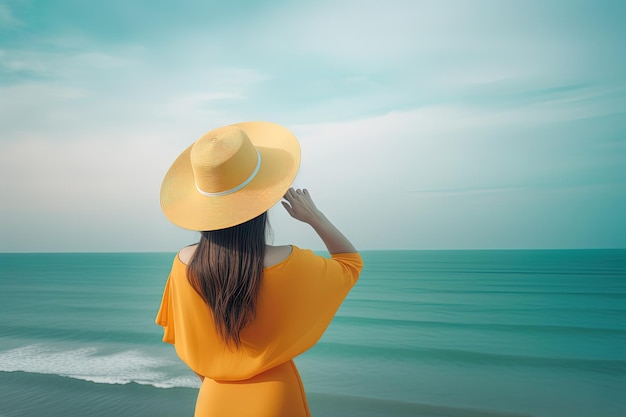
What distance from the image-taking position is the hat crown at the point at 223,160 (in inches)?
64.4

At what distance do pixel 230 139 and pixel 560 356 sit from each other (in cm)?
1034

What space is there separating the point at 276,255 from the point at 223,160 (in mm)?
350

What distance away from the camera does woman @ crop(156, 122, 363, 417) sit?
157 cm

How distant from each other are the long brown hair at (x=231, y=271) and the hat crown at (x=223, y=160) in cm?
16

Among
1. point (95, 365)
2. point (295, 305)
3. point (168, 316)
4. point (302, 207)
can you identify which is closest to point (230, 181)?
point (302, 207)

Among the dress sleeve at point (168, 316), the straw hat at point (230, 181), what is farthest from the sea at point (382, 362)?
the straw hat at point (230, 181)

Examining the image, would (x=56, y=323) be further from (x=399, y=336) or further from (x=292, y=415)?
(x=292, y=415)

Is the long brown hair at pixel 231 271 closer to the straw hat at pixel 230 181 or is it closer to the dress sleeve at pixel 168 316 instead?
the straw hat at pixel 230 181

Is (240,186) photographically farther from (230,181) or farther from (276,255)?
(276,255)

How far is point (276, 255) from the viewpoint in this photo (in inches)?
61.9

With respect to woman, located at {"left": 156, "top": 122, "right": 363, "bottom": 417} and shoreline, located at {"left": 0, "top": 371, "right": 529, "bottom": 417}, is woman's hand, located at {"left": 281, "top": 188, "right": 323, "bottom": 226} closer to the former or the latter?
woman, located at {"left": 156, "top": 122, "right": 363, "bottom": 417}

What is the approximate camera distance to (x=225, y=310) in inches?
61.9

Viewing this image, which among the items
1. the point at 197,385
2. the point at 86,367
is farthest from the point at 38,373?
Answer: the point at 197,385

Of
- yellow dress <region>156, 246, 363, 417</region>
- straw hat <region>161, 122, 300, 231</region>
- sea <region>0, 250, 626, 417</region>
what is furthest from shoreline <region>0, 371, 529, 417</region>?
straw hat <region>161, 122, 300, 231</region>
